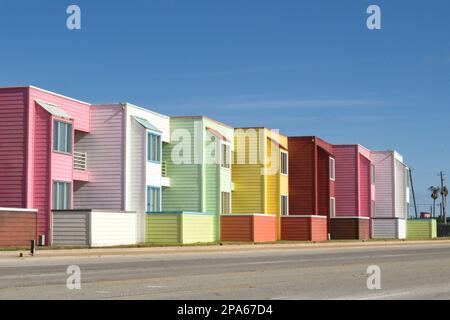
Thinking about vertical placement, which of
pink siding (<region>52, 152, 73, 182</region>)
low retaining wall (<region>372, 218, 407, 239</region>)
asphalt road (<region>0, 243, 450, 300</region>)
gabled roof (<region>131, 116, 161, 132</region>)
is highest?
gabled roof (<region>131, 116, 161, 132</region>)

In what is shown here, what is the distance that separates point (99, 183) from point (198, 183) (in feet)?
22.6

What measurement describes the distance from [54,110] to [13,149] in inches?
105

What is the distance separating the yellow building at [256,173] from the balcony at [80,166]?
13339 millimetres

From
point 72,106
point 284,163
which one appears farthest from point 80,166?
point 284,163

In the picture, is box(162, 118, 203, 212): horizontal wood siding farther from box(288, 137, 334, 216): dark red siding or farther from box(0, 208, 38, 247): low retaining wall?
box(0, 208, 38, 247): low retaining wall

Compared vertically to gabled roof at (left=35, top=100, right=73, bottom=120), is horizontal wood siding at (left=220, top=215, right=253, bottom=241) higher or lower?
lower

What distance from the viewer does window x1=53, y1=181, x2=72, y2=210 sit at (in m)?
38.0

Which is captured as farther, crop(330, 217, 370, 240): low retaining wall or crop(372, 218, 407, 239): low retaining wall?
crop(372, 218, 407, 239): low retaining wall

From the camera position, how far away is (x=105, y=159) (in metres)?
42.6

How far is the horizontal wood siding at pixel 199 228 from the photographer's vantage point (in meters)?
42.2

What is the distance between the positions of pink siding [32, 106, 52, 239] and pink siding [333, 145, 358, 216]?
3462 cm

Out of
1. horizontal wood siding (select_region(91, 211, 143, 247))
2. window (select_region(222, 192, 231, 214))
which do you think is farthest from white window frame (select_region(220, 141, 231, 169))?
horizontal wood siding (select_region(91, 211, 143, 247))

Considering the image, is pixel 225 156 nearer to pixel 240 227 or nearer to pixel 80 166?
pixel 240 227

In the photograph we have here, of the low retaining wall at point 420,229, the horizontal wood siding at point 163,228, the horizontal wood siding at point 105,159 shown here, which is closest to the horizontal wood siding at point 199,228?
the horizontal wood siding at point 163,228
